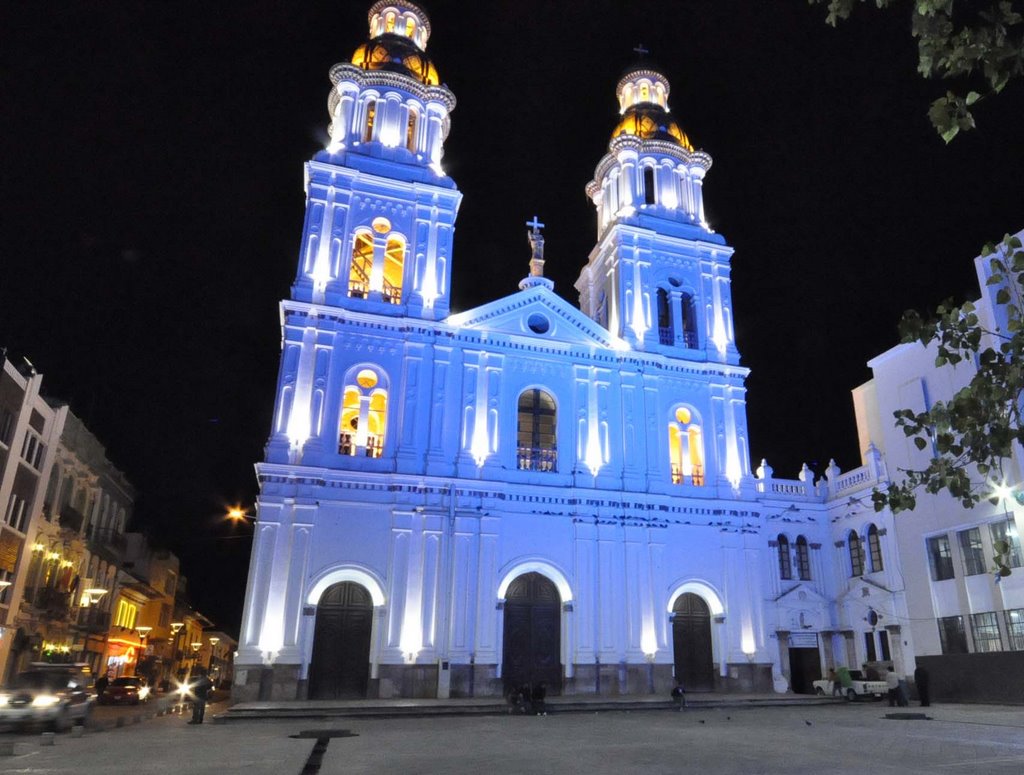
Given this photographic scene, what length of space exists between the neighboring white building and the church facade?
5.02 ft

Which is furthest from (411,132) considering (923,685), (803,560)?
(923,685)

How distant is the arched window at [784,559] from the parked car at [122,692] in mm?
23707

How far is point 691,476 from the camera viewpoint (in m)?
26.8

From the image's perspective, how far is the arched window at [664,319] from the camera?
28578 mm

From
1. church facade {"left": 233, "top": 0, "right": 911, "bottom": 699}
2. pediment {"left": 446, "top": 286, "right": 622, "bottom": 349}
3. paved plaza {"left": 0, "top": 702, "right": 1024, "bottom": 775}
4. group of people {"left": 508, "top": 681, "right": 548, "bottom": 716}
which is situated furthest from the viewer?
pediment {"left": 446, "top": 286, "right": 622, "bottom": 349}

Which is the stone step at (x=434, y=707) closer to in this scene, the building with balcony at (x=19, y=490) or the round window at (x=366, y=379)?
the round window at (x=366, y=379)

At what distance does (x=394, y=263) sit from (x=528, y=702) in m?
16.1

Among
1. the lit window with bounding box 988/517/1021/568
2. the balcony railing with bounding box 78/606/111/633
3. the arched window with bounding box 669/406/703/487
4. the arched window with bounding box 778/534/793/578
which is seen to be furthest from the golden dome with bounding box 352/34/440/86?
the balcony railing with bounding box 78/606/111/633

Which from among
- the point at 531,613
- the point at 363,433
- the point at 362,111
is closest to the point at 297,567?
the point at 363,433

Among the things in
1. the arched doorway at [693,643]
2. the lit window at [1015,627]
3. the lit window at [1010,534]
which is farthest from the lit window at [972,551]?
the arched doorway at [693,643]

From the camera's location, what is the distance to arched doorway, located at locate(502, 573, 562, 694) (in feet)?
74.3

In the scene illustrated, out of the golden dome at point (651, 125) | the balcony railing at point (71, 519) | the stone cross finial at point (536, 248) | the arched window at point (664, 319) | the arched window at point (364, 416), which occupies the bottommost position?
the balcony railing at point (71, 519)

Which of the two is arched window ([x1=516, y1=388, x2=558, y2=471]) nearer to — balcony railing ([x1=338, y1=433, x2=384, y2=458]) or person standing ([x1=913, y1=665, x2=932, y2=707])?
balcony railing ([x1=338, y1=433, x2=384, y2=458])

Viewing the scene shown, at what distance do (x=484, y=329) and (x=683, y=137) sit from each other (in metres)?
14.0
